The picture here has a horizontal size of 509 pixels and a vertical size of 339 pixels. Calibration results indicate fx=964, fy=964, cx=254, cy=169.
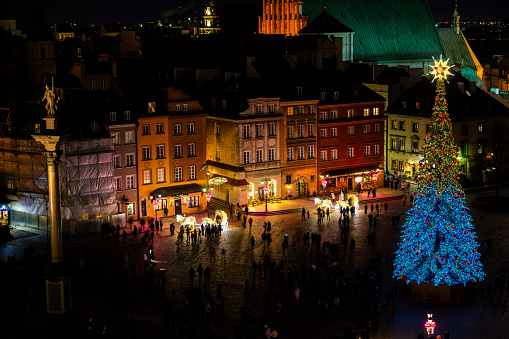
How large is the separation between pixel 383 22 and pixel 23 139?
65971mm

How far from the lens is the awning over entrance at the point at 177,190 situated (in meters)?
81.4

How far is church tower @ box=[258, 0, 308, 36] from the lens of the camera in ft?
422

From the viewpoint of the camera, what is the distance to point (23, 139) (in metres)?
75.5

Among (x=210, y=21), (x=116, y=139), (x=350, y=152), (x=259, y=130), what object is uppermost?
(x=210, y=21)

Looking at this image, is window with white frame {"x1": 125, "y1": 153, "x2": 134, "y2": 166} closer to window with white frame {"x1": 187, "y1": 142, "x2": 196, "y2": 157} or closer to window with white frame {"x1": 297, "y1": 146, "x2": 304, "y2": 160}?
window with white frame {"x1": 187, "y1": 142, "x2": 196, "y2": 157}

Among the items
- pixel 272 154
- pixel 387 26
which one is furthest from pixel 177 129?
pixel 387 26

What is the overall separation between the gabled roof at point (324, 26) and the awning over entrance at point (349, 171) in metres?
27.2

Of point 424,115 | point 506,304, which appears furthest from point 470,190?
point 506,304

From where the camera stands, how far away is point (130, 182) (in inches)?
3172

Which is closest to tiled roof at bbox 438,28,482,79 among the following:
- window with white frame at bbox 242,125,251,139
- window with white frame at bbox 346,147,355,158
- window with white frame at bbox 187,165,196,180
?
window with white frame at bbox 346,147,355,158

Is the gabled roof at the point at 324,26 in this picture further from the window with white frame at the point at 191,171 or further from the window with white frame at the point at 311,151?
the window with white frame at the point at 191,171

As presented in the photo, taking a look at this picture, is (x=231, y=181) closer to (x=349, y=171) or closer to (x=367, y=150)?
(x=349, y=171)

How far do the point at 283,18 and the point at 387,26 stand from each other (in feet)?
46.0

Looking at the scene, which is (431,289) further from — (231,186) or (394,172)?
(394,172)
